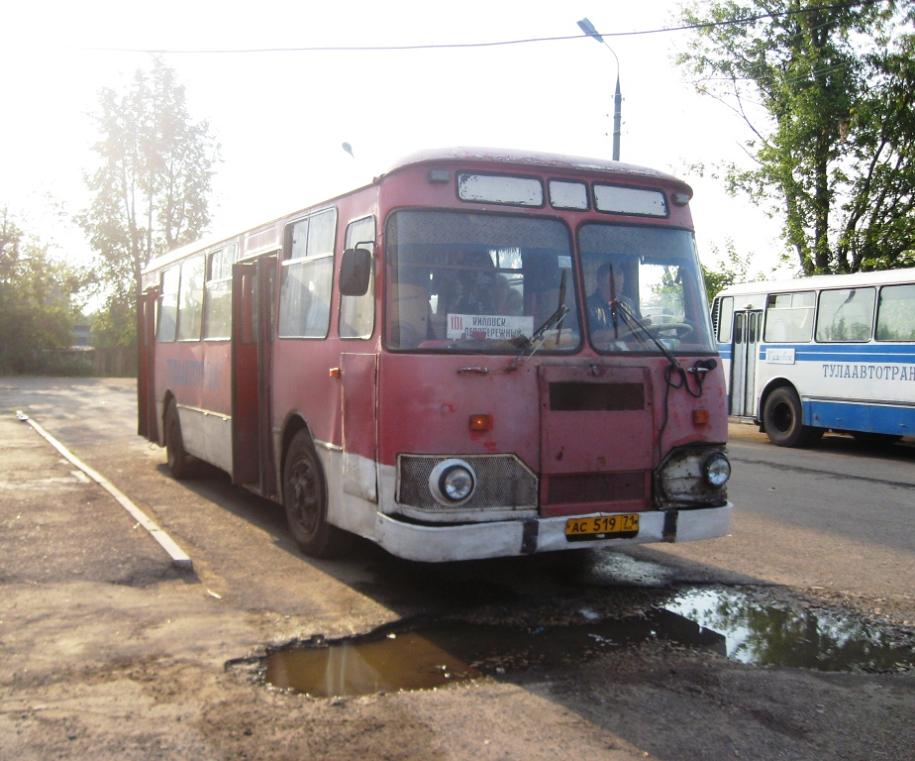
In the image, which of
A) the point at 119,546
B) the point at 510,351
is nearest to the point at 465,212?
the point at 510,351

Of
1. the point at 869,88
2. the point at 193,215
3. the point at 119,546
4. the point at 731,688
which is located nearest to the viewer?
the point at 731,688

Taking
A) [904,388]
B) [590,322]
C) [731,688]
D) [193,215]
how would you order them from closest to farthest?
[731,688] < [590,322] < [904,388] < [193,215]

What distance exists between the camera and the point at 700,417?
6660 mm

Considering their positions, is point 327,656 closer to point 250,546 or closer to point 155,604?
point 155,604

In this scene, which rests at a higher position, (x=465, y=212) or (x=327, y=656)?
(x=465, y=212)

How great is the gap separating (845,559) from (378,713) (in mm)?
4789

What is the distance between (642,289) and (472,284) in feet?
4.16

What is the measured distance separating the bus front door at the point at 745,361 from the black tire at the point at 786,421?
1.66 ft

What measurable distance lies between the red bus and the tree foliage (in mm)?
54206

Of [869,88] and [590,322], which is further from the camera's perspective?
[869,88]

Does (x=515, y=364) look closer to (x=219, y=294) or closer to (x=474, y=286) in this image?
(x=474, y=286)

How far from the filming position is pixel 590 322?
6.46 meters

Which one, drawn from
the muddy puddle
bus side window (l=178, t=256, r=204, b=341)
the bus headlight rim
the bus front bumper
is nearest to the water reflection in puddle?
the muddy puddle

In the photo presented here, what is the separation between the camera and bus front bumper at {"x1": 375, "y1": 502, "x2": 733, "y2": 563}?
580 cm
